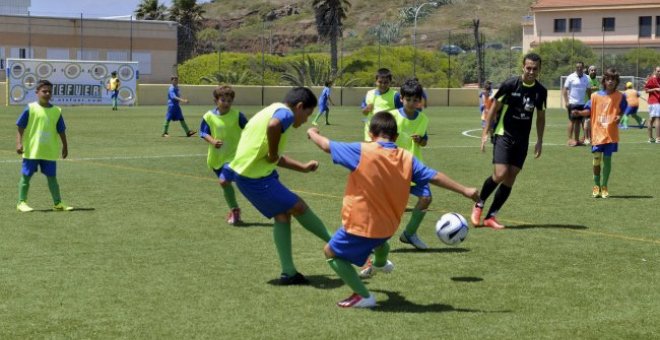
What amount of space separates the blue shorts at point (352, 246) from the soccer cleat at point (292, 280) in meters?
1.14

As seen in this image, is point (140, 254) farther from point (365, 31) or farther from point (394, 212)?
point (365, 31)

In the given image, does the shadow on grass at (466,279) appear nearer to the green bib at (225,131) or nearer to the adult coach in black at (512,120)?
the adult coach in black at (512,120)

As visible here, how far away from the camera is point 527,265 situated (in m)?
9.39

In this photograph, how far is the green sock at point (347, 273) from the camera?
7414 mm

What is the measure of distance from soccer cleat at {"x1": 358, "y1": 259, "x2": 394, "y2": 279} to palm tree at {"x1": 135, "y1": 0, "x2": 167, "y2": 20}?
91.8 m

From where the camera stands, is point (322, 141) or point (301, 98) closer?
point (322, 141)

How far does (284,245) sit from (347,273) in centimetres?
113

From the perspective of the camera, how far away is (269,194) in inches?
331

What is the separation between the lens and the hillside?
138m

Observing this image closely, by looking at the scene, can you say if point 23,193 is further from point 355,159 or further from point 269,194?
point 355,159

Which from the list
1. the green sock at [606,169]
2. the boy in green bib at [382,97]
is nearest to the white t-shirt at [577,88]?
the green sock at [606,169]

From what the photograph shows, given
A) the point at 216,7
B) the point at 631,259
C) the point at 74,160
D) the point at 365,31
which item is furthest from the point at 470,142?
the point at 216,7

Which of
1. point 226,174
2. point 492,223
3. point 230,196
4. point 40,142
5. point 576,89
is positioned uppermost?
point 576,89

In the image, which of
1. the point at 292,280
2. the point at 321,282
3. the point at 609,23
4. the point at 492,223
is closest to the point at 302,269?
the point at 321,282
